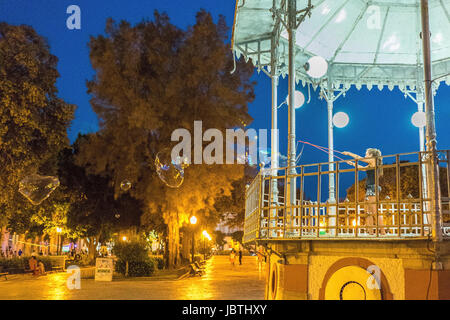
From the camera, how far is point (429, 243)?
5930mm

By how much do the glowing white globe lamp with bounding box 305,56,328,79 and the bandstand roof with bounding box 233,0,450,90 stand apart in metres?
0.65

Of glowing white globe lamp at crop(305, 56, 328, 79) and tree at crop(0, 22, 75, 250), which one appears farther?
tree at crop(0, 22, 75, 250)

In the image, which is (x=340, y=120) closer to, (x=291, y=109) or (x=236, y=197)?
(x=291, y=109)

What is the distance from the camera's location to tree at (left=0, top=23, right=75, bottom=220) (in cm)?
2695

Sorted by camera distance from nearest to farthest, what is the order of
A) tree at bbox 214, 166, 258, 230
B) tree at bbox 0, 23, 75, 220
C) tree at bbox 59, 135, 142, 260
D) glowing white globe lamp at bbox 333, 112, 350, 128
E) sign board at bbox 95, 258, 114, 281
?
1. glowing white globe lamp at bbox 333, 112, 350, 128
2. sign board at bbox 95, 258, 114, 281
3. tree at bbox 0, 23, 75, 220
4. tree at bbox 59, 135, 142, 260
5. tree at bbox 214, 166, 258, 230

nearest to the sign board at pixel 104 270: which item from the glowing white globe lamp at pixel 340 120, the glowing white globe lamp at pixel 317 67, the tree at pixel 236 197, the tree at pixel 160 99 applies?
the tree at pixel 160 99

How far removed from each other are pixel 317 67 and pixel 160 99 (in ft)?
56.1

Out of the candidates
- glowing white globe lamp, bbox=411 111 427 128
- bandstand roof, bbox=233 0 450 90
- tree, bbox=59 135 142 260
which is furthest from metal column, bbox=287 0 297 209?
tree, bbox=59 135 142 260

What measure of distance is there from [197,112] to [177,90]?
1.98 meters

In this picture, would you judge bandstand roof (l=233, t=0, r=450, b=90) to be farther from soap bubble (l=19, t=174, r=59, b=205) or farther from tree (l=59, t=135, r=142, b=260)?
tree (l=59, t=135, r=142, b=260)

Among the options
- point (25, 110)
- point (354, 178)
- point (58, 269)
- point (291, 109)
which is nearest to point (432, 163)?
point (291, 109)

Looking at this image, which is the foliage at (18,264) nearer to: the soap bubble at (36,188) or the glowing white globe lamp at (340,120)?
the soap bubble at (36,188)

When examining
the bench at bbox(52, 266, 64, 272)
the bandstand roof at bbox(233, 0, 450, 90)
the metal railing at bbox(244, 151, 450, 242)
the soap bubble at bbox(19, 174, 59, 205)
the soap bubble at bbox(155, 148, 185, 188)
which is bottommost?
the bench at bbox(52, 266, 64, 272)

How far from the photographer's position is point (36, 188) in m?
22.1
